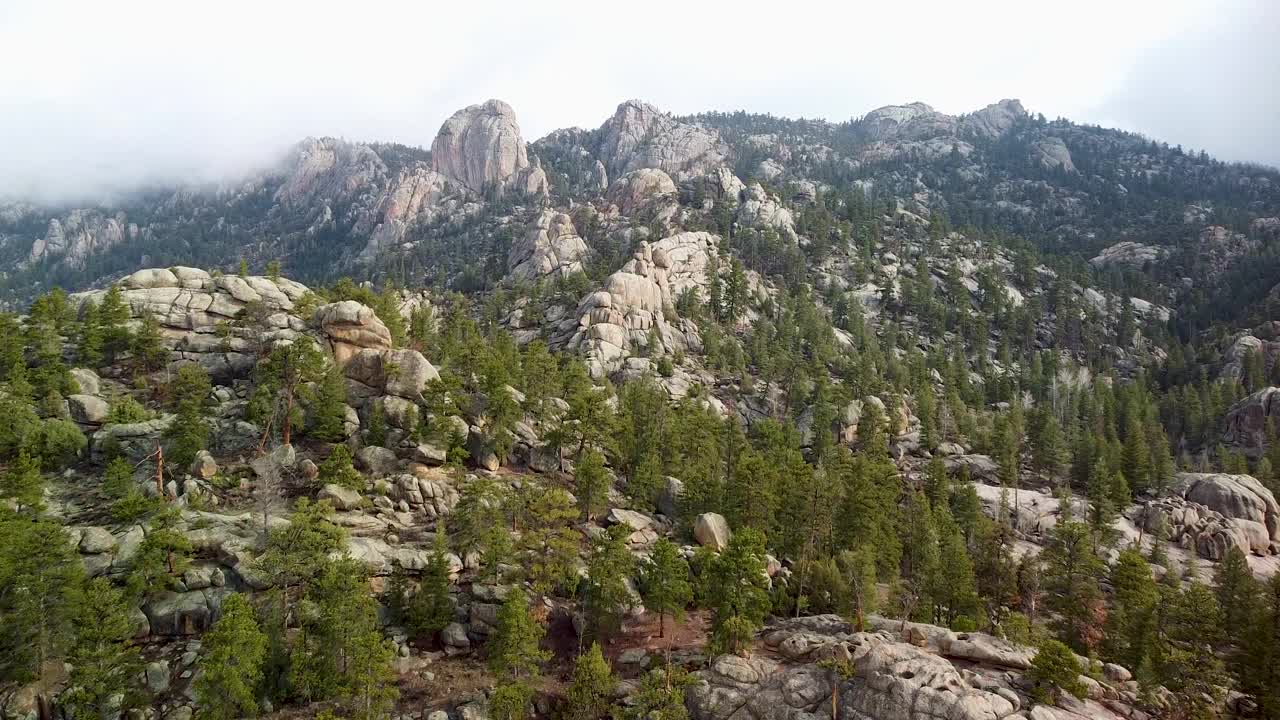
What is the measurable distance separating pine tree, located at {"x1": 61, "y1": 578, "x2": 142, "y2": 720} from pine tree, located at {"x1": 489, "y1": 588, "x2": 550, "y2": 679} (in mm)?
19050

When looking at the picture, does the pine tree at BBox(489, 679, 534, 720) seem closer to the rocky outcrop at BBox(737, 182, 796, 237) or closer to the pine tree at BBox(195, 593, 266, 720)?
the pine tree at BBox(195, 593, 266, 720)

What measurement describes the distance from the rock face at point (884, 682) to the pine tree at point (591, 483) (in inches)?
825

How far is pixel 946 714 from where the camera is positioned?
28.7 m

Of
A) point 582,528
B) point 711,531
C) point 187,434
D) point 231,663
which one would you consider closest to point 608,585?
point 582,528

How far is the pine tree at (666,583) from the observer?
43188 mm

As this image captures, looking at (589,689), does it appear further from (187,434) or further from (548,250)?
(548,250)

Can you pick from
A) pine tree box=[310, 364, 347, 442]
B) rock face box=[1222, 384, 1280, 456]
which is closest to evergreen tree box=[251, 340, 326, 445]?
pine tree box=[310, 364, 347, 442]

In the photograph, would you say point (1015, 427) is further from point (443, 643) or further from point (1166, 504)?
point (443, 643)

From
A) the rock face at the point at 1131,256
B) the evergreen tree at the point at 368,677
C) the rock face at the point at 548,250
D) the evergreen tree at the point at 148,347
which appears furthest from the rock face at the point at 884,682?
the rock face at the point at 1131,256

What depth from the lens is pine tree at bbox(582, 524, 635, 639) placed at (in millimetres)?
42812

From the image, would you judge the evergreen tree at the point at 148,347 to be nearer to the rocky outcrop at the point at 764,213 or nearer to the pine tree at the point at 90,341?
the pine tree at the point at 90,341

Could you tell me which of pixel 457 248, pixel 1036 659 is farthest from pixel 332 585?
pixel 457 248

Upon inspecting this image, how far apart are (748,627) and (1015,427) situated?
269 ft

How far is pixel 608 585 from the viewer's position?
42750 millimetres
